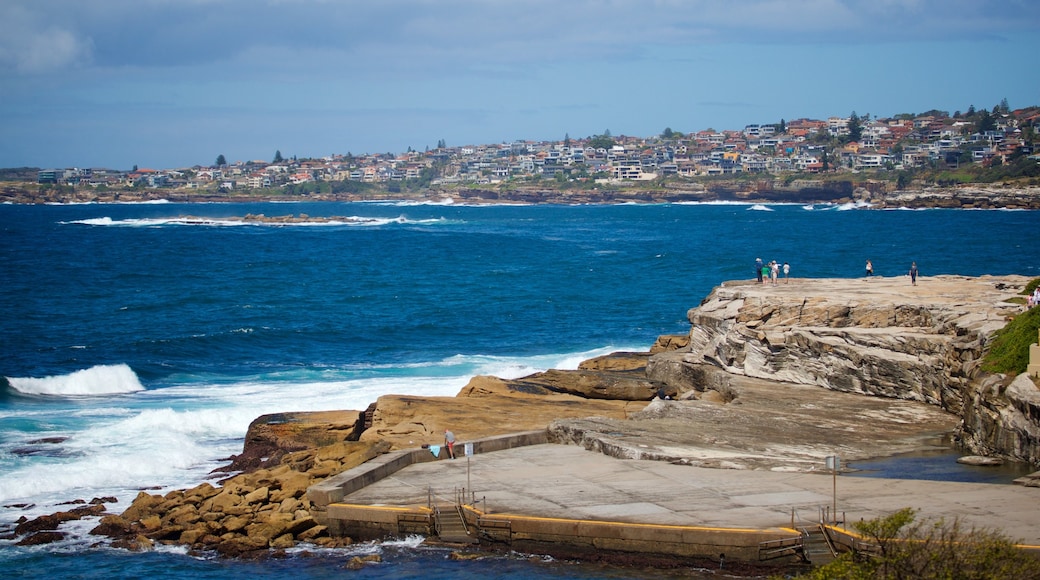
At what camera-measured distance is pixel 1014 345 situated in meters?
22.1

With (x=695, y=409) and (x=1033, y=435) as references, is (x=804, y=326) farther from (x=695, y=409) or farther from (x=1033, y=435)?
(x=1033, y=435)

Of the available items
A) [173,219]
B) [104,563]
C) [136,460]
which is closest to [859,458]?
[104,563]

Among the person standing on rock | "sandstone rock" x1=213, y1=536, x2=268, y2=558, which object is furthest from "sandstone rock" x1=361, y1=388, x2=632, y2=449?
"sandstone rock" x1=213, y1=536, x2=268, y2=558

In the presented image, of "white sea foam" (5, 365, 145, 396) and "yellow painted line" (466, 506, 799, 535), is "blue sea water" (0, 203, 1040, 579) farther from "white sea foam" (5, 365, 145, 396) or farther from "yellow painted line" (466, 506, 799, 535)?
"yellow painted line" (466, 506, 799, 535)

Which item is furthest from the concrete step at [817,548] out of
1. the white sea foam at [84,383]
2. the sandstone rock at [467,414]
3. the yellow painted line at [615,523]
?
the white sea foam at [84,383]

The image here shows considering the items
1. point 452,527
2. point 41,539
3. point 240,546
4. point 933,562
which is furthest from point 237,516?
point 933,562

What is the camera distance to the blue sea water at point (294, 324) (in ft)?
79.2

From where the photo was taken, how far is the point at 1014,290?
30.3 m

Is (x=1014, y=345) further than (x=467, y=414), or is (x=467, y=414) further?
(x=467, y=414)

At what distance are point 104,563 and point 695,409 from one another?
12673 millimetres

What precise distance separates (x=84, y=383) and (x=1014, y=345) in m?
28.0

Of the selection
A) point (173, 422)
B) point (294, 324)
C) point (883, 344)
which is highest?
point (883, 344)

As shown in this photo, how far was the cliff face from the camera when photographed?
70.5ft

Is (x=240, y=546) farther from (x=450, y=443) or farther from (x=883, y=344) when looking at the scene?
(x=883, y=344)
